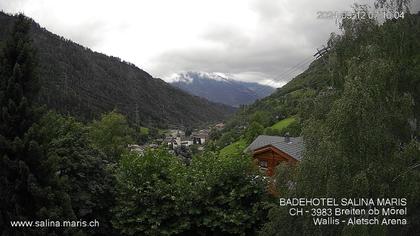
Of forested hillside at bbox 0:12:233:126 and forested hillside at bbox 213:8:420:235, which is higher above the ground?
forested hillside at bbox 0:12:233:126

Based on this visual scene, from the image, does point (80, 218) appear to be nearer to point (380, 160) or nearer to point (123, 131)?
point (380, 160)

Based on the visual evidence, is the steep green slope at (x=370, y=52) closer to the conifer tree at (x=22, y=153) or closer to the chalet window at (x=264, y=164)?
the conifer tree at (x=22, y=153)

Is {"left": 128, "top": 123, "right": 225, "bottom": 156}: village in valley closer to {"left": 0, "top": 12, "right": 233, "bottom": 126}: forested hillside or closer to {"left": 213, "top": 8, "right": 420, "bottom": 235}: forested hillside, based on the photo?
{"left": 0, "top": 12, "right": 233, "bottom": 126}: forested hillside

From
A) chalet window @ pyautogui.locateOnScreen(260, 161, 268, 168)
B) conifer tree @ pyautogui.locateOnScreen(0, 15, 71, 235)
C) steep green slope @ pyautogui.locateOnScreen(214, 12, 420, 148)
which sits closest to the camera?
steep green slope @ pyautogui.locateOnScreen(214, 12, 420, 148)

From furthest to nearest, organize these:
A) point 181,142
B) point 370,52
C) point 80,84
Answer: point 80,84 → point 181,142 → point 370,52

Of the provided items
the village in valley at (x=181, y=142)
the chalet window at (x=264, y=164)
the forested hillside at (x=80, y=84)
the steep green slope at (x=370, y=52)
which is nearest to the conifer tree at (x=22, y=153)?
the steep green slope at (x=370, y=52)

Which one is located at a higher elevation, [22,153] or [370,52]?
[370,52]

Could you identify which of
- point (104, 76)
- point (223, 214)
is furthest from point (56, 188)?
point (104, 76)

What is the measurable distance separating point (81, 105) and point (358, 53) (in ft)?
443

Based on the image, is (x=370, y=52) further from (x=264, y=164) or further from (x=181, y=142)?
(x=181, y=142)

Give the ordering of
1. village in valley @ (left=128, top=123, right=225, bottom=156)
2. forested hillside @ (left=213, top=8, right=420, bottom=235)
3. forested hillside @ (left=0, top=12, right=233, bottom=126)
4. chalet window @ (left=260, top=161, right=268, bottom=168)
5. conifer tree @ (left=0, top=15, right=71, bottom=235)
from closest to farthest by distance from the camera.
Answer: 1. forested hillside @ (left=213, top=8, right=420, bottom=235)
2. conifer tree @ (left=0, top=15, right=71, bottom=235)
3. chalet window @ (left=260, top=161, right=268, bottom=168)
4. village in valley @ (left=128, top=123, right=225, bottom=156)
5. forested hillside @ (left=0, top=12, right=233, bottom=126)

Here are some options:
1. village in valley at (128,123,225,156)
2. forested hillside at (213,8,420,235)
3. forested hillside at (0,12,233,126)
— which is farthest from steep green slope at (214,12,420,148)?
forested hillside at (0,12,233,126)

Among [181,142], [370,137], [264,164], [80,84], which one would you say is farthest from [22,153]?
[80,84]

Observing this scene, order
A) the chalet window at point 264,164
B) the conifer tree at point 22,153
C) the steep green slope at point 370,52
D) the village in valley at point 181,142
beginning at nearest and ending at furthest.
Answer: the steep green slope at point 370,52
the conifer tree at point 22,153
the chalet window at point 264,164
the village in valley at point 181,142
